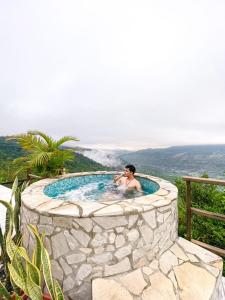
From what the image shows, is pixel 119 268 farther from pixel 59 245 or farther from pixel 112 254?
pixel 59 245

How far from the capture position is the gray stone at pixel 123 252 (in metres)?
2.53

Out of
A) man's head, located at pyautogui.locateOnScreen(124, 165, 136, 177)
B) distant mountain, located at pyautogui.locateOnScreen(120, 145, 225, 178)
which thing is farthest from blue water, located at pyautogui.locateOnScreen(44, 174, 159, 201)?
distant mountain, located at pyautogui.locateOnScreen(120, 145, 225, 178)

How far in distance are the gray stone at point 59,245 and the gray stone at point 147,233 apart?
3.17ft

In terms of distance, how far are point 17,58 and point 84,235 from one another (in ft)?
25.5

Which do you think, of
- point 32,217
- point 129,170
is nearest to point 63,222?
point 32,217

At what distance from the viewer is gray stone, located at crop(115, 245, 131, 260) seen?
253cm

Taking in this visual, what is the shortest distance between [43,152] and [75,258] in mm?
3079

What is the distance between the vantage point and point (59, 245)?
2521 mm

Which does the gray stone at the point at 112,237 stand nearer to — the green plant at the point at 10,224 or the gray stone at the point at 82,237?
the gray stone at the point at 82,237

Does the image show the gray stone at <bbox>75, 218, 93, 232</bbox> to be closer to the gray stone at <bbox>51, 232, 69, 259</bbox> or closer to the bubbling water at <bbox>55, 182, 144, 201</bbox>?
the gray stone at <bbox>51, 232, 69, 259</bbox>

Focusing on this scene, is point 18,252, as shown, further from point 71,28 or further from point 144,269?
point 71,28

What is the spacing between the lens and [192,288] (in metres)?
2.47

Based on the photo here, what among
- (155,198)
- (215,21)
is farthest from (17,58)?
(155,198)

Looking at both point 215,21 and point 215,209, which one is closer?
point 215,21
